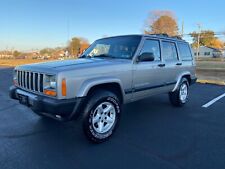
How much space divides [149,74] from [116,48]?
3.12ft

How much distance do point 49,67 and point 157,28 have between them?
2555 inches

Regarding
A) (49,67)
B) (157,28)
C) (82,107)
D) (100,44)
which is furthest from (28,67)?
(157,28)

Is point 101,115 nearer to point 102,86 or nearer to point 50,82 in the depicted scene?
point 102,86

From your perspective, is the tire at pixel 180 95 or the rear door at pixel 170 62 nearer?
the rear door at pixel 170 62

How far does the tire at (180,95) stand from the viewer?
6.34 metres

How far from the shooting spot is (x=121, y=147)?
375 cm

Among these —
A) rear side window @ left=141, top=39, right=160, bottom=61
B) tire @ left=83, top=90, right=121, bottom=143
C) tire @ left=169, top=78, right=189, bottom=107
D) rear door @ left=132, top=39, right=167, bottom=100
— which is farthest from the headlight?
tire @ left=169, top=78, right=189, bottom=107

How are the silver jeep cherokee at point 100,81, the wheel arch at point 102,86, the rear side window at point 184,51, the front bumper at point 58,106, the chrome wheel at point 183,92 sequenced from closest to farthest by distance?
1. the front bumper at point 58,106
2. the silver jeep cherokee at point 100,81
3. the wheel arch at point 102,86
4. the rear side window at point 184,51
5. the chrome wheel at point 183,92

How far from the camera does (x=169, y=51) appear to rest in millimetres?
5867

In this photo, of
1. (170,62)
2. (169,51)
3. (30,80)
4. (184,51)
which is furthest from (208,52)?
(30,80)

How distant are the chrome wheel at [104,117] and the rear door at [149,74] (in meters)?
0.75

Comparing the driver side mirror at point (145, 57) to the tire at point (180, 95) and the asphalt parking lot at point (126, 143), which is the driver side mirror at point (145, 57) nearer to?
the asphalt parking lot at point (126, 143)

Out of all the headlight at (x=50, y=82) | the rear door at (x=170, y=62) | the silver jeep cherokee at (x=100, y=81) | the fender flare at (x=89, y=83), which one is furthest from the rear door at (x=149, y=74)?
the headlight at (x=50, y=82)

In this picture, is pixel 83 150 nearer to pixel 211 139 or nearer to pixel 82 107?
pixel 82 107
